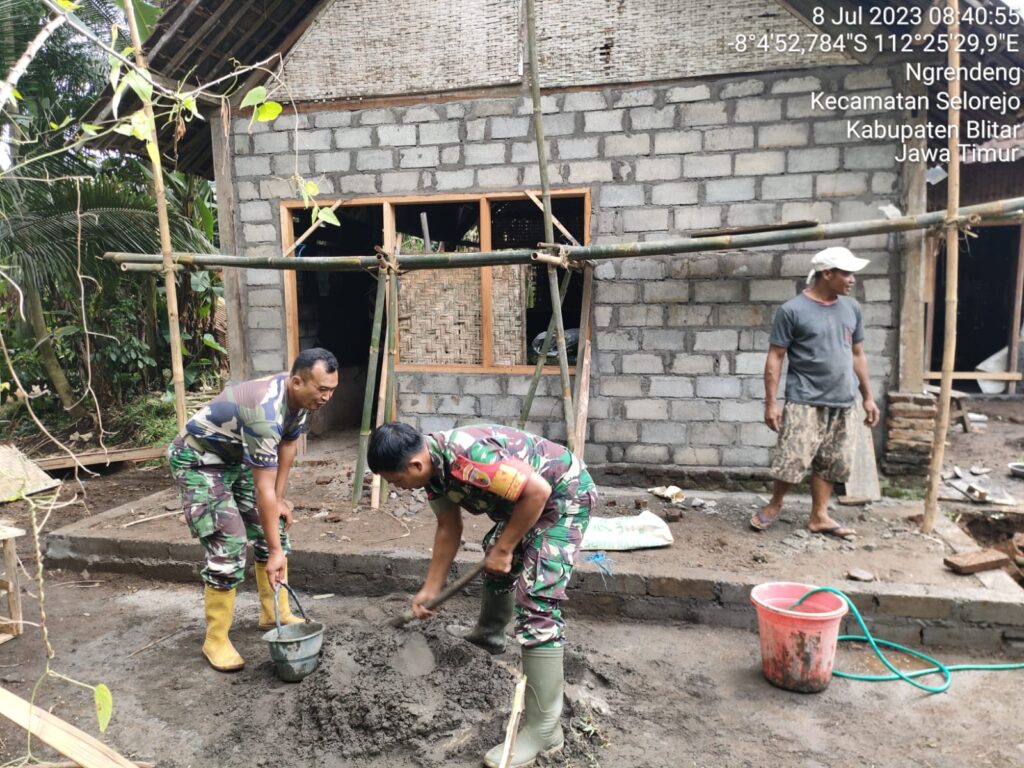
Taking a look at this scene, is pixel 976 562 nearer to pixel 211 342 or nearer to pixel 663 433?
pixel 663 433

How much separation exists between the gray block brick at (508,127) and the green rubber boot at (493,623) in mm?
3982

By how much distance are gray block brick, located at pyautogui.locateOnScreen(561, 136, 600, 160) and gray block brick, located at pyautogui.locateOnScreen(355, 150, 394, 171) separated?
1514 mm

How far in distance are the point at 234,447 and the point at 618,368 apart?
3331 millimetres

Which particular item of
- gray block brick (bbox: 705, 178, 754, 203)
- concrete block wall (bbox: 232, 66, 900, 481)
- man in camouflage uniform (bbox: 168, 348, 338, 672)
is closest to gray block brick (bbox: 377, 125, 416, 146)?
concrete block wall (bbox: 232, 66, 900, 481)

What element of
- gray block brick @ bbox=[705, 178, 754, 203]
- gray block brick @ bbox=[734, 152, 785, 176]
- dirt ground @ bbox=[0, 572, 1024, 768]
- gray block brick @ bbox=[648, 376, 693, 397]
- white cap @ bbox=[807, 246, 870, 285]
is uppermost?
gray block brick @ bbox=[734, 152, 785, 176]

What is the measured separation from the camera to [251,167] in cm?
635

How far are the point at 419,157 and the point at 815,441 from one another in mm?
3987

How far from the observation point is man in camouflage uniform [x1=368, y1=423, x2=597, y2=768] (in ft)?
8.38

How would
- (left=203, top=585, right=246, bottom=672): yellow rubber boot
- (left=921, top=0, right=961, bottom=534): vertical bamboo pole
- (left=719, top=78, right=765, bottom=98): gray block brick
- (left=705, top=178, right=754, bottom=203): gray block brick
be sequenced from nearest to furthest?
(left=203, top=585, right=246, bottom=672): yellow rubber boot, (left=921, top=0, right=961, bottom=534): vertical bamboo pole, (left=719, top=78, right=765, bottom=98): gray block brick, (left=705, top=178, right=754, bottom=203): gray block brick

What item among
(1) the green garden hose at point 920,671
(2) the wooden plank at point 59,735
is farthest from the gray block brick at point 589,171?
(2) the wooden plank at point 59,735

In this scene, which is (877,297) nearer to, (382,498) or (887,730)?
(887,730)

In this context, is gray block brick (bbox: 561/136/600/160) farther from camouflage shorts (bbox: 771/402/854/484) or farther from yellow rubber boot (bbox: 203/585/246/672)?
yellow rubber boot (bbox: 203/585/246/672)

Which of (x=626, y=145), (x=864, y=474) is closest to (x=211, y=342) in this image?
(x=626, y=145)

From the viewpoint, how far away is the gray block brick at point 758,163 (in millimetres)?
5434
